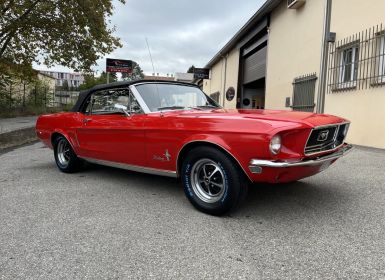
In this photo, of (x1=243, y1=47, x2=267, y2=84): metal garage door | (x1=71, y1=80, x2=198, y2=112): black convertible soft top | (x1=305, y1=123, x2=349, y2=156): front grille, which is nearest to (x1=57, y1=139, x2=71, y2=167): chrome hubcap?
(x1=71, y1=80, x2=198, y2=112): black convertible soft top

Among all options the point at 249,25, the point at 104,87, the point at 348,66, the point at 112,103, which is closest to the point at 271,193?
the point at 112,103

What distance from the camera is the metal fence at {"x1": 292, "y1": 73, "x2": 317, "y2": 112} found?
34.9ft

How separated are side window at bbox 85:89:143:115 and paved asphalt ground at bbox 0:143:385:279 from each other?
104 cm

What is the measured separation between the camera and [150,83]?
15.7 ft

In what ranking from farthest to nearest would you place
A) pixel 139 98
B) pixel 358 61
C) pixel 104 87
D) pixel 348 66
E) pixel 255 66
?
pixel 255 66, pixel 348 66, pixel 358 61, pixel 104 87, pixel 139 98

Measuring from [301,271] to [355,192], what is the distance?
2.36m

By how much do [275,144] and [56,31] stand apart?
17.8 metres

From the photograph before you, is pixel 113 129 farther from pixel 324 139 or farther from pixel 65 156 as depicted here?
pixel 324 139

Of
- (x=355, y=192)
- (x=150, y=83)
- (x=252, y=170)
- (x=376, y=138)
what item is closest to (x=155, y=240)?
(x=252, y=170)

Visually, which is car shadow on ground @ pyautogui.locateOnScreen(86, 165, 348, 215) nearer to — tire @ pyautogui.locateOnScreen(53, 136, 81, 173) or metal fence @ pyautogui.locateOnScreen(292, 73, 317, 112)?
tire @ pyautogui.locateOnScreen(53, 136, 81, 173)

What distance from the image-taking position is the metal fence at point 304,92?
34.9ft

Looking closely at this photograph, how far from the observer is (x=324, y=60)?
385 inches

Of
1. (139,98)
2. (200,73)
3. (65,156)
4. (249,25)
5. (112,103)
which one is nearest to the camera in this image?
(139,98)

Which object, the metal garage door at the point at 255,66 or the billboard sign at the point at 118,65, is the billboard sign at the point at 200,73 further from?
the billboard sign at the point at 118,65
